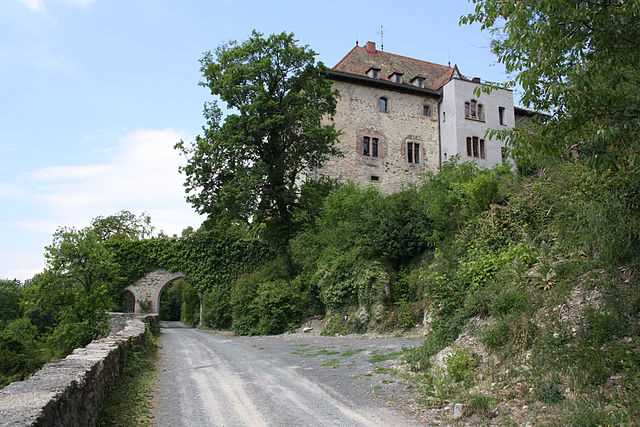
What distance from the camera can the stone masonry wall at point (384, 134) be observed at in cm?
3097

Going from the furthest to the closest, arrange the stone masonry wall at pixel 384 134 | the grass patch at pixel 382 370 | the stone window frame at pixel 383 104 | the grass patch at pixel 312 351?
1. the stone window frame at pixel 383 104
2. the stone masonry wall at pixel 384 134
3. the grass patch at pixel 312 351
4. the grass patch at pixel 382 370

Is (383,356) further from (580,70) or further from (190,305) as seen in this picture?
(190,305)

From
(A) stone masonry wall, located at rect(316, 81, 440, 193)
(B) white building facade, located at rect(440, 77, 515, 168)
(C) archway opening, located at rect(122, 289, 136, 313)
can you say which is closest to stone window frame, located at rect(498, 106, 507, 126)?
(B) white building facade, located at rect(440, 77, 515, 168)

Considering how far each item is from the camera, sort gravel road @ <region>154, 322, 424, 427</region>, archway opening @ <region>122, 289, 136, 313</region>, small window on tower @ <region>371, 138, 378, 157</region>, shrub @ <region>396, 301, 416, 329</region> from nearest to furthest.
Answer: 1. gravel road @ <region>154, 322, 424, 427</region>
2. shrub @ <region>396, 301, 416, 329</region>
3. archway opening @ <region>122, 289, 136, 313</region>
4. small window on tower @ <region>371, 138, 378, 157</region>

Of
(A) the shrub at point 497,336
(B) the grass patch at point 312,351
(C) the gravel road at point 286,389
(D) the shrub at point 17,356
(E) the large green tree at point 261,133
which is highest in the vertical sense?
(E) the large green tree at point 261,133

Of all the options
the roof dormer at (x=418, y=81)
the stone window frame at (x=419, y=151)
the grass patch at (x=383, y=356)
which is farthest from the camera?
the roof dormer at (x=418, y=81)

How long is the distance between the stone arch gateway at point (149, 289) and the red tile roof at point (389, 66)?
16.5 meters

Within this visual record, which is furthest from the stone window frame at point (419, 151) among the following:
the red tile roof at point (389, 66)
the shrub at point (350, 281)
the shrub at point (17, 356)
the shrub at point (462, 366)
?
the shrub at point (462, 366)

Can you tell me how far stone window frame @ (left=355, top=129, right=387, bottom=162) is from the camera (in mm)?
31391

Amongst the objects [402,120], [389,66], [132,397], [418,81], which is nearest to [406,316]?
[132,397]

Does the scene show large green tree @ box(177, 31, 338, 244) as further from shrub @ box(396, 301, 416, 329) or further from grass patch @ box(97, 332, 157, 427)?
grass patch @ box(97, 332, 157, 427)

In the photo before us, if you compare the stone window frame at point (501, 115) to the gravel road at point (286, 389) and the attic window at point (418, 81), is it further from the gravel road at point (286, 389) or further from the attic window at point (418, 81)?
the gravel road at point (286, 389)

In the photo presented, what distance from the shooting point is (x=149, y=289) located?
30578mm

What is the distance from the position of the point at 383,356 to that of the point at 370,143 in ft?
72.5
